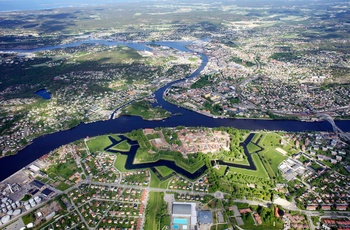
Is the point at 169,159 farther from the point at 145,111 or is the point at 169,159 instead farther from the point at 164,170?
the point at 145,111

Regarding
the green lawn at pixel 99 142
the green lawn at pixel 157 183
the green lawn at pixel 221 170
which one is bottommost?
the green lawn at pixel 99 142

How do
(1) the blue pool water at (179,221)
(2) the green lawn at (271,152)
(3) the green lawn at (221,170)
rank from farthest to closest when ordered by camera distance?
(2) the green lawn at (271,152) < (3) the green lawn at (221,170) < (1) the blue pool water at (179,221)

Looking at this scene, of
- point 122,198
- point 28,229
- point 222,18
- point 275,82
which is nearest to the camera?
Answer: point 28,229

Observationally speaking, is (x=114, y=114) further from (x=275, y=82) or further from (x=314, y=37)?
(x=314, y=37)

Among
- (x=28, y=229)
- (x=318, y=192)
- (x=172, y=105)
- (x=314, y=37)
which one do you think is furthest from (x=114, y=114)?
(x=314, y=37)

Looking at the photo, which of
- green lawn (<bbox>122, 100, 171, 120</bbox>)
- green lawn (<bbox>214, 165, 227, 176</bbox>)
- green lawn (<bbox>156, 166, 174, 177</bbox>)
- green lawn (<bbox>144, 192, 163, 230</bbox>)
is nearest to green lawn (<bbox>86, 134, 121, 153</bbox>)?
green lawn (<bbox>122, 100, 171, 120</bbox>)

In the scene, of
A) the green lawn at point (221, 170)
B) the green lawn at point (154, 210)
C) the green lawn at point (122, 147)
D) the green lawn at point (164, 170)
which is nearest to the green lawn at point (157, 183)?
the green lawn at point (164, 170)

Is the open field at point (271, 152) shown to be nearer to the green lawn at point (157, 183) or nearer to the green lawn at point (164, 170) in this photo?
the green lawn at point (164, 170)
